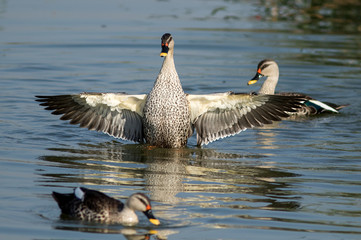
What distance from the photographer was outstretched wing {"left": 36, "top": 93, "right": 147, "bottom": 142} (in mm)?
10547

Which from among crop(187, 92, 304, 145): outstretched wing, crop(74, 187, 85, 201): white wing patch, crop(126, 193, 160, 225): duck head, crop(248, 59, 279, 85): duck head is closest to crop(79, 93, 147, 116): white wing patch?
crop(187, 92, 304, 145): outstretched wing

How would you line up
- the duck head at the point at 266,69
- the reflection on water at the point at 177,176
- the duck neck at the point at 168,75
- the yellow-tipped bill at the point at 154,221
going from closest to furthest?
1. the yellow-tipped bill at the point at 154,221
2. the reflection on water at the point at 177,176
3. the duck neck at the point at 168,75
4. the duck head at the point at 266,69

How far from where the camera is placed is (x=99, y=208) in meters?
7.07

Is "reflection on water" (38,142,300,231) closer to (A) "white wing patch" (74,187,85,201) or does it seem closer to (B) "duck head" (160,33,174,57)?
(A) "white wing patch" (74,187,85,201)

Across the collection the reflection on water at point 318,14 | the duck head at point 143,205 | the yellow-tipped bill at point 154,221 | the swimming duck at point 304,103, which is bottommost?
the yellow-tipped bill at point 154,221

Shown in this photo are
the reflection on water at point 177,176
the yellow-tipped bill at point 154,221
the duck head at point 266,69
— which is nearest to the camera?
the yellow-tipped bill at point 154,221

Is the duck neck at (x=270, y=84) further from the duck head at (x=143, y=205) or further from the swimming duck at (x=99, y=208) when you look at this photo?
the duck head at (x=143, y=205)

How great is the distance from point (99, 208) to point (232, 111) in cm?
417

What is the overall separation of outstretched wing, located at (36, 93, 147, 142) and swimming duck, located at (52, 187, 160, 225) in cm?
339

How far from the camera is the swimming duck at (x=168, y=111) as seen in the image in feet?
34.2

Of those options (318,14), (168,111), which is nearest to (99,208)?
(168,111)

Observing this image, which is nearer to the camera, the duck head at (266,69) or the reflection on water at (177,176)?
the reflection on water at (177,176)

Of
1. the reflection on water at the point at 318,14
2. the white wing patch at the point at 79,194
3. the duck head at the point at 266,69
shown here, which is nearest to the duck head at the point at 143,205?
the white wing patch at the point at 79,194

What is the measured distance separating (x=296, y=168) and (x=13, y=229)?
4.20 meters
